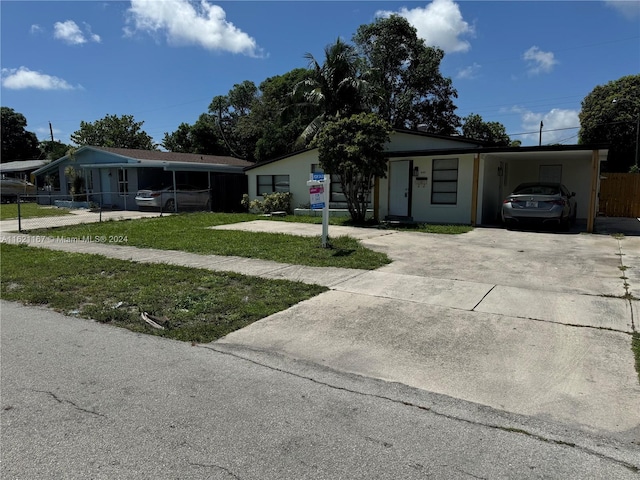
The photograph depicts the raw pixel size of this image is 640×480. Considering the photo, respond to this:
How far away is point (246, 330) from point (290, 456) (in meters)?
2.67

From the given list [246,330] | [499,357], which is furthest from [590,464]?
[246,330]

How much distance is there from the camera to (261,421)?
3.41 m

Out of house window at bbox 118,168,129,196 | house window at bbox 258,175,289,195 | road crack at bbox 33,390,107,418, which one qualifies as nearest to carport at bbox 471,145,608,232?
house window at bbox 258,175,289,195

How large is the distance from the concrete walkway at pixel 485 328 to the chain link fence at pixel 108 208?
11114 mm

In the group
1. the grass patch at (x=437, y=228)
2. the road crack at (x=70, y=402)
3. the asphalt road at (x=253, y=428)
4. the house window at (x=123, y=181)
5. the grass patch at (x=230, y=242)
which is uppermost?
the house window at (x=123, y=181)

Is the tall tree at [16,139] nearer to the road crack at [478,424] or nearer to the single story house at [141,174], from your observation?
the single story house at [141,174]

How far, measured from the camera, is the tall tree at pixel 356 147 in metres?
15.0

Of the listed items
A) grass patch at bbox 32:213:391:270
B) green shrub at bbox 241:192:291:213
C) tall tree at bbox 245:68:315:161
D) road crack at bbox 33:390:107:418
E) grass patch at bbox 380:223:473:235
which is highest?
tall tree at bbox 245:68:315:161

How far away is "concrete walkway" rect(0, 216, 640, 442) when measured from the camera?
3.84 m

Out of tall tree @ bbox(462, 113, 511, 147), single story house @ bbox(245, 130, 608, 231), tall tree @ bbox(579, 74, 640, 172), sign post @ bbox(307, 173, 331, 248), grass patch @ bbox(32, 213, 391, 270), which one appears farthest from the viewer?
tall tree @ bbox(462, 113, 511, 147)

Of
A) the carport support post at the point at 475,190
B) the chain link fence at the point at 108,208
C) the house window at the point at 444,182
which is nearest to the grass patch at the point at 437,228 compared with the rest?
the carport support post at the point at 475,190

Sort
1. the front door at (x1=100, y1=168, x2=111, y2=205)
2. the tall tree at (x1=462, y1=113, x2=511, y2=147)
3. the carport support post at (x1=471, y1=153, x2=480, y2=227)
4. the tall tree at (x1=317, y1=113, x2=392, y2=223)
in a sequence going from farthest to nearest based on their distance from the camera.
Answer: the tall tree at (x1=462, y1=113, x2=511, y2=147) → the front door at (x1=100, y1=168, x2=111, y2=205) → the carport support post at (x1=471, y1=153, x2=480, y2=227) → the tall tree at (x1=317, y1=113, x2=392, y2=223)

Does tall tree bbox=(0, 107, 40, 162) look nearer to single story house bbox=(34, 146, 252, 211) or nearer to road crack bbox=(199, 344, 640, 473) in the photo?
single story house bbox=(34, 146, 252, 211)

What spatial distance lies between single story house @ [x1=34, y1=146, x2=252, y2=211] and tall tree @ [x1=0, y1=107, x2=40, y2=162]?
134ft
